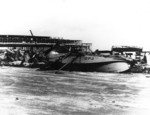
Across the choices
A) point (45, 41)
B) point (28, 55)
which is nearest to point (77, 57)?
point (28, 55)

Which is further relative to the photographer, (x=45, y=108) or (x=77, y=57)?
(x=77, y=57)

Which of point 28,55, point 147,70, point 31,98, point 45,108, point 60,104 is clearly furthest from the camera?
point 28,55

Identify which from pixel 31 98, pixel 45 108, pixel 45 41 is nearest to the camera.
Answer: pixel 45 108

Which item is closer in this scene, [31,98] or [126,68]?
[31,98]

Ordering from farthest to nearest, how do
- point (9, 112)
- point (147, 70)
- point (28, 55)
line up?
point (28, 55), point (147, 70), point (9, 112)

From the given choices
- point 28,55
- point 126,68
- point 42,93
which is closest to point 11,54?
point 28,55

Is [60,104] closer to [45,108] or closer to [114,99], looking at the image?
[45,108]

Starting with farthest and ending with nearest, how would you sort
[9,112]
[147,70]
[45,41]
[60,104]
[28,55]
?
1. [45,41]
2. [28,55]
3. [147,70]
4. [60,104]
5. [9,112]

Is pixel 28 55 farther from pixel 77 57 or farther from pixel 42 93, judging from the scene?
pixel 42 93

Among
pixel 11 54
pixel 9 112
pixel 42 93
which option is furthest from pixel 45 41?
pixel 9 112
